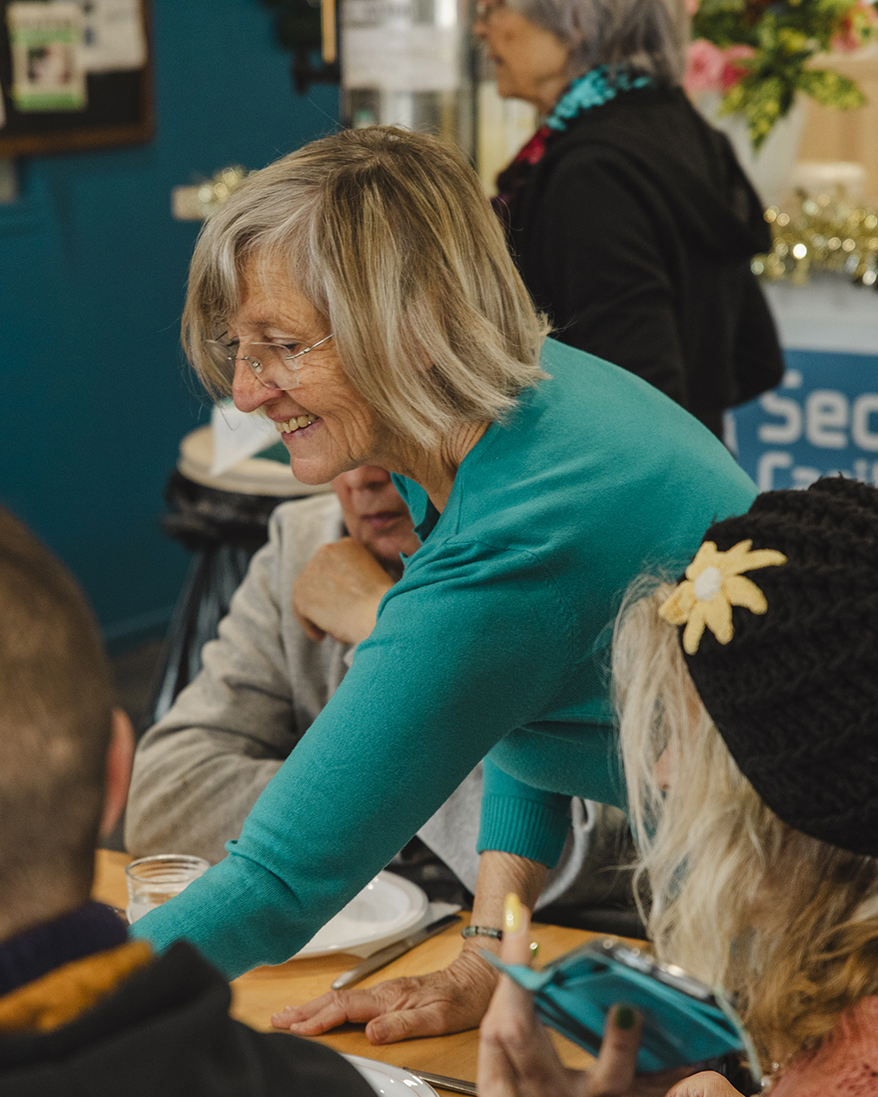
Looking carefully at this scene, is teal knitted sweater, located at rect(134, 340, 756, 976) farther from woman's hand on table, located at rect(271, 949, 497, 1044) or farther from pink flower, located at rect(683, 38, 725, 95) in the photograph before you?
pink flower, located at rect(683, 38, 725, 95)

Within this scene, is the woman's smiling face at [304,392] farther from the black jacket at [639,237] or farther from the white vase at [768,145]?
the white vase at [768,145]

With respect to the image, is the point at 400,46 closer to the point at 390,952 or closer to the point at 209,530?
the point at 209,530

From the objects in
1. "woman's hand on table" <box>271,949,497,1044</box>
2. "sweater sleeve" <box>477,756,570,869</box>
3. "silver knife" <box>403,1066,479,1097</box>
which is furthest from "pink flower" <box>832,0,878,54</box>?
"silver knife" <box>403,1066,479,1097</box>

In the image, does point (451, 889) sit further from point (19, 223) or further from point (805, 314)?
point (19, 223)

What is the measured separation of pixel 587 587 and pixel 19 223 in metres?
3.28

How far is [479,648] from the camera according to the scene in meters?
0.99

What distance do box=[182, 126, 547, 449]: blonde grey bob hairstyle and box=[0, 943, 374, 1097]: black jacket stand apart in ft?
1.94

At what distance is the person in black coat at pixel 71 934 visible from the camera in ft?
1.68

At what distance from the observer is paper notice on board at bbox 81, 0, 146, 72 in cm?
400

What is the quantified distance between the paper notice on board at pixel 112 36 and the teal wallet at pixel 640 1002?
3.89m

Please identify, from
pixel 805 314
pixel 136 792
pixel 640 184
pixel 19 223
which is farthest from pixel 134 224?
pixel 136 792

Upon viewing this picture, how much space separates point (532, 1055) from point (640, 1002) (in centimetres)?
11

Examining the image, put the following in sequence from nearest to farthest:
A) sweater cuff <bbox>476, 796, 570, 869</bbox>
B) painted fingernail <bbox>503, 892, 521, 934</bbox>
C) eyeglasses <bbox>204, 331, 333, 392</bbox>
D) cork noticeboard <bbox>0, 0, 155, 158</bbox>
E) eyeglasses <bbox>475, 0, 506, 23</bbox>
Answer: painted fingernail <bbox>503, 892, 521, 934</bbox>, eyeglasses <bbox>204, 331, 333, 392</bbox>, sweater cuff <bbox>476, 796, 570, 869</bbox>, eyeglasses <bbox>475, 0, 506, 23</bbox>, cork noticeboard <bbox>0, 0, 155, 158</bbox>

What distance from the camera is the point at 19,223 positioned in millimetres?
3873
